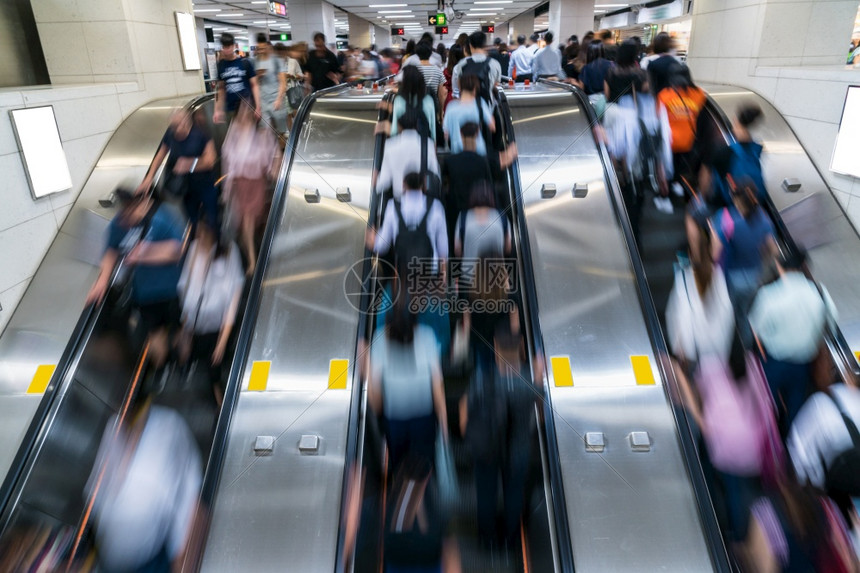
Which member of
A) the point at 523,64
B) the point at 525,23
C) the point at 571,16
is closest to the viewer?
the point at 523,64

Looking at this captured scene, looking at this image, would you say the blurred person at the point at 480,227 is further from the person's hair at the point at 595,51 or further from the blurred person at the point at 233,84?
the person's hair at the point at 595,51

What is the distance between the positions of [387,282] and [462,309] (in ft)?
2.08

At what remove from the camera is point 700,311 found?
306cm

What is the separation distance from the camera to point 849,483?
6.77ft

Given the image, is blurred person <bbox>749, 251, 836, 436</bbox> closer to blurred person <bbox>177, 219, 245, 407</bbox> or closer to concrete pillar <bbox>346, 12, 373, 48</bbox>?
blurred person <bbox>177, 219, 245, 407</bbox>

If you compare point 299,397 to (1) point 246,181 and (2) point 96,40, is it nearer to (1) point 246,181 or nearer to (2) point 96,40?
(1) point 246,181

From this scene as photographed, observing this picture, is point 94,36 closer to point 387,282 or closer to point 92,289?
point 92,289

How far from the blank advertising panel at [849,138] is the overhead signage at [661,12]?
2144cm

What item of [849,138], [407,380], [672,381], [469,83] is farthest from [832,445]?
[469,83]

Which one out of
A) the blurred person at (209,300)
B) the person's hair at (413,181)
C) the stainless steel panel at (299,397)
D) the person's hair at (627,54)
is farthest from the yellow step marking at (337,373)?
the person's hair at (627,54)

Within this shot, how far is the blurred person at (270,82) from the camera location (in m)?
6.19

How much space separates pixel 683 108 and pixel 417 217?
8.99 ft

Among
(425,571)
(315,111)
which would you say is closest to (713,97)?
(315,111)

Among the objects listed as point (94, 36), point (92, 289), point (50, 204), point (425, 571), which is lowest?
point (425, 571)
